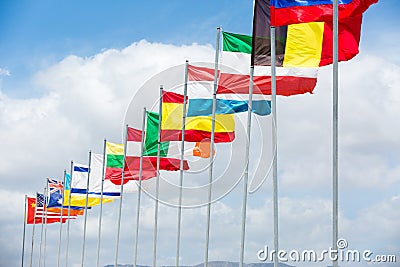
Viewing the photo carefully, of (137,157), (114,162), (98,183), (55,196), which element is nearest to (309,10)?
(137,157)

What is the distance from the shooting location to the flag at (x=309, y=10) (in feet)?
50.9

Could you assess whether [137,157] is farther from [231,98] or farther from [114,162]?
[231,98]

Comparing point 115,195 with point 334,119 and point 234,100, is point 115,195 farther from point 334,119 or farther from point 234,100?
point 334,119

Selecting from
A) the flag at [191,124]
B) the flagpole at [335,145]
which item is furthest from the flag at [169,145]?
the flagpole at [335,145]

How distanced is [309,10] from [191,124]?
12817 millimetres

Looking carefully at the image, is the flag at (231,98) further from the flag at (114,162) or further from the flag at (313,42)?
the flag at (114,162)

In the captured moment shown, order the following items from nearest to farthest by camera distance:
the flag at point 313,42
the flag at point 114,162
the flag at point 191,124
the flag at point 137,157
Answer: the flag at point 313,42, the flag at point 191,124, the flag at point 137,157, the flag at point 114,162

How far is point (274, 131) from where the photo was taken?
18.0 m

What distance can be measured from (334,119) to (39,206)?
143 ft

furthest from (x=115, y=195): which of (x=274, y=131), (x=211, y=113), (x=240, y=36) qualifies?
(x=274, y=131)

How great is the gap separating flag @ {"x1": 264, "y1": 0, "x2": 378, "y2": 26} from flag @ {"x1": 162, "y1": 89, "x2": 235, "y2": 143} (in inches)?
391

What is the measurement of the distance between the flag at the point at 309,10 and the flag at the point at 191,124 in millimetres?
9920

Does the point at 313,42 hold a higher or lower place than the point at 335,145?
higher

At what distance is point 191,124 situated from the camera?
Result: 28.1m
